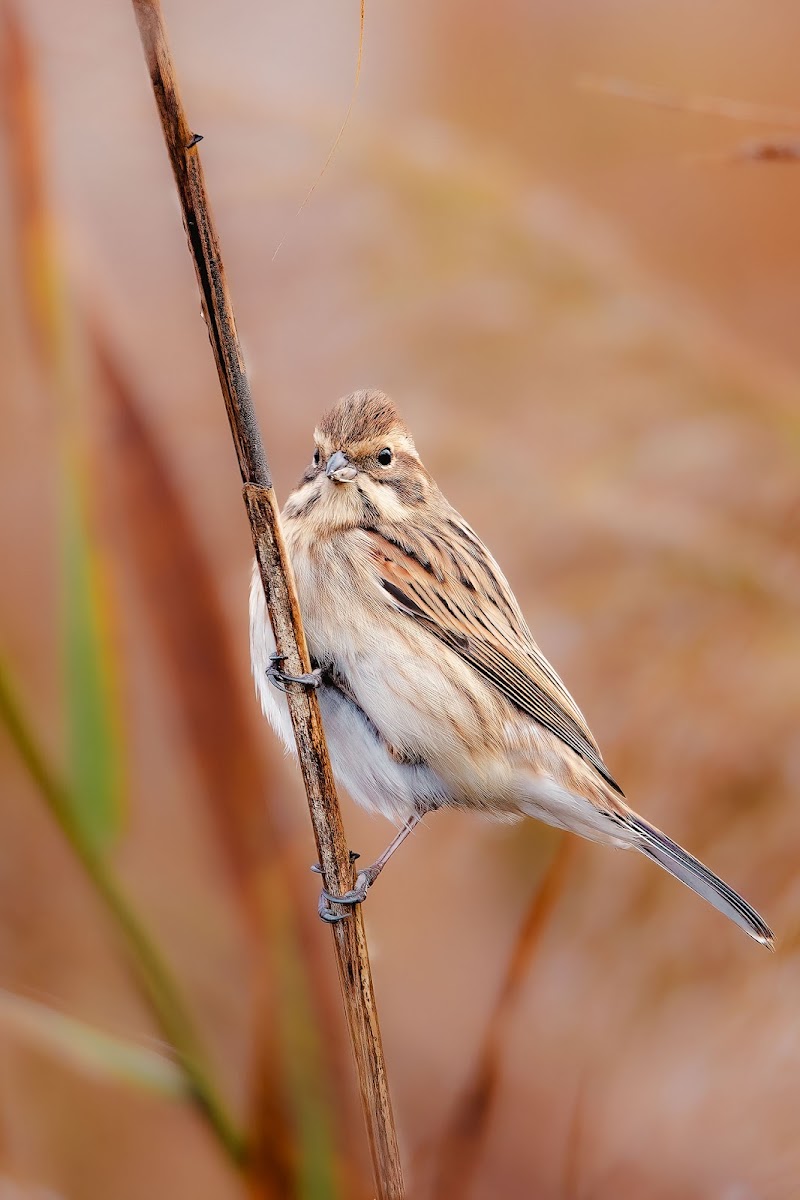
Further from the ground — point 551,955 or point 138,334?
point 138,334

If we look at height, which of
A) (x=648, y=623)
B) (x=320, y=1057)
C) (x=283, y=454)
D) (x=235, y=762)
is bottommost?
(x=320, y=1057)

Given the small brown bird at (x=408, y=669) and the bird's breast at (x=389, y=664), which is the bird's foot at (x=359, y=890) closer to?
the small brown bird at (x=408, y=669)

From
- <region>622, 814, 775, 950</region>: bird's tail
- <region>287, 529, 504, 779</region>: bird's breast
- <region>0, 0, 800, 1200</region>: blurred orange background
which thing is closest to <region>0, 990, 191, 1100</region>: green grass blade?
<region>0, 0, 800, 1200</region>: blurred orange background

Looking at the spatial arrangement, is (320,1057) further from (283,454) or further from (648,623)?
(283,454)

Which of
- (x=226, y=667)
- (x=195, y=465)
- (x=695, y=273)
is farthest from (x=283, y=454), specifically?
(x=695, y=273)

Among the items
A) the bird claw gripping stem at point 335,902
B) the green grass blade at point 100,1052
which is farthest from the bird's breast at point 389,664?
the green grass blade at point 100,1052

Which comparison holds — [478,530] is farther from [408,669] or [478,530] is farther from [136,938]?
Answer: [136,938]

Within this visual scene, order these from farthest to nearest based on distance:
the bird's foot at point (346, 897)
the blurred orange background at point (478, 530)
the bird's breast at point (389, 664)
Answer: the bird's breast at point (389, 664) → the blurred orange background at point (478, 530) → the bird's foot at point (346, 897)

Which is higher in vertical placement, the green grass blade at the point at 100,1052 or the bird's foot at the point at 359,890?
the bird's foot at the point at 359,890
